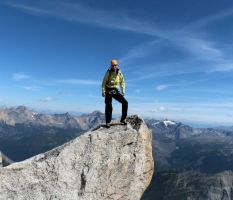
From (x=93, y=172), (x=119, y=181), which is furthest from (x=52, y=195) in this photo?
(x=119, y=181)

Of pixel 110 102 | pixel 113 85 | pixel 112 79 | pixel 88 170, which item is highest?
pixel 112 79

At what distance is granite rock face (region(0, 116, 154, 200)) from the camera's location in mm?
27500

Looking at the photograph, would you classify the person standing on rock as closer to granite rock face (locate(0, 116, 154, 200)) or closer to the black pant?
the black pant

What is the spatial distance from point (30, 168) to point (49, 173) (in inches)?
56.3

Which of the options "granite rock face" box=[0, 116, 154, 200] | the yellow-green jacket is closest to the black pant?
the yellow-green jacket

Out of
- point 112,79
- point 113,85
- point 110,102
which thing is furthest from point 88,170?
point 112,79

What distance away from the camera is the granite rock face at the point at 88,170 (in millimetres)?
27500

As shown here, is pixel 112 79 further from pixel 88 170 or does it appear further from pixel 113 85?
pixel 88 170

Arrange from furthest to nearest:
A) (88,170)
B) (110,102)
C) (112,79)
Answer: (110,102), (112,79), (88,170)

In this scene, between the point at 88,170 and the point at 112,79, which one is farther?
the point at 112,79

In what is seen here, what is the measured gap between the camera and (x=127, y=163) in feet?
98.9

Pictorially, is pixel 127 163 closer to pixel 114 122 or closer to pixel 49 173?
pixel 114 122

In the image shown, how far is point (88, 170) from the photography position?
28.7 m

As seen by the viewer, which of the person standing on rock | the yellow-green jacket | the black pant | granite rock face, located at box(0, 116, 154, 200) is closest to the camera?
granite rock face, located at box(0, 116, 154, 200)
